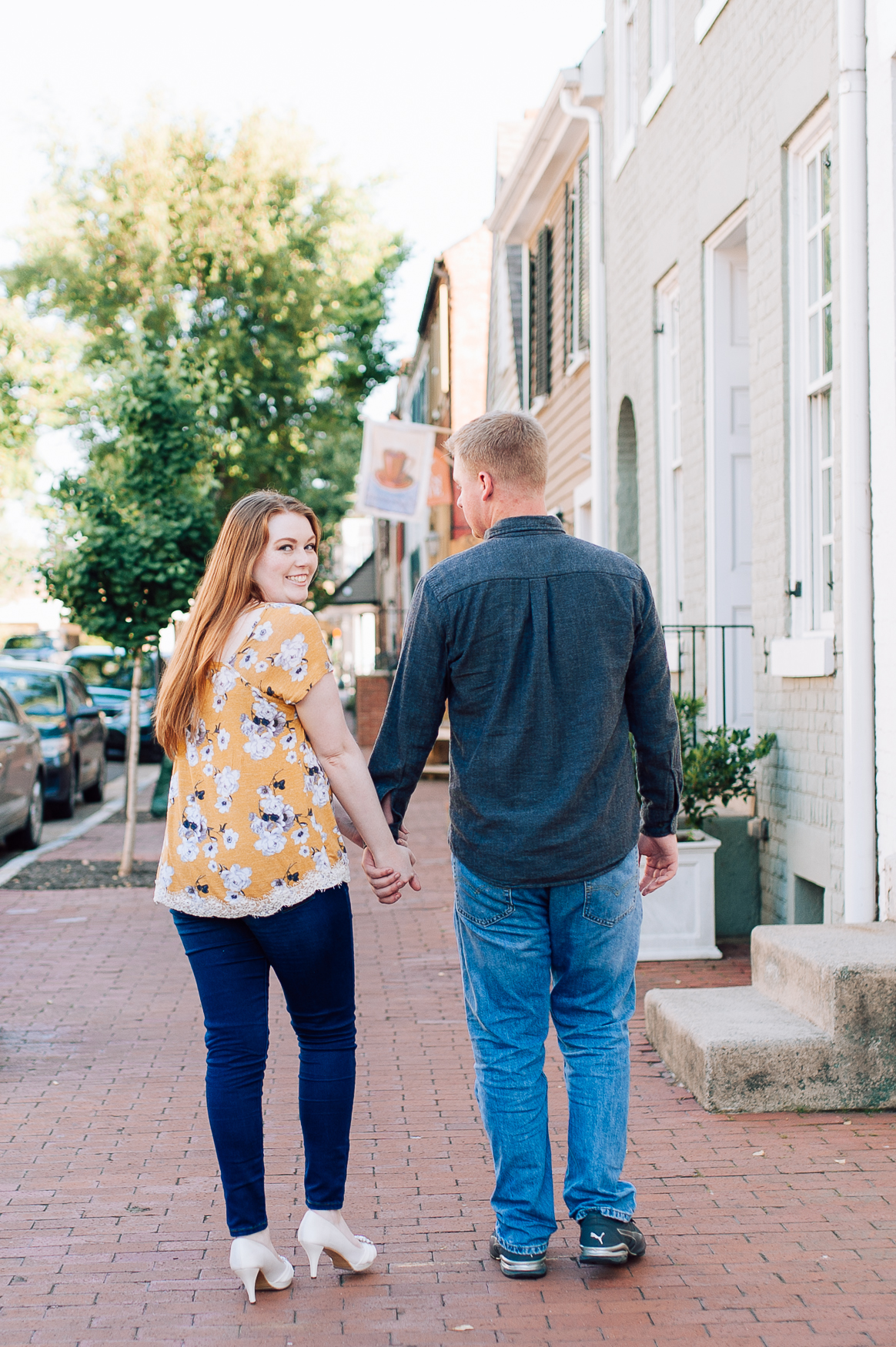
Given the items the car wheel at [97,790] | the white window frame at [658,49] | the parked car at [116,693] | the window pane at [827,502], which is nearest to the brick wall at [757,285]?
the white window frame at [658,49]

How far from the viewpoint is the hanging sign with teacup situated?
18.9 m

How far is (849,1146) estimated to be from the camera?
4.16 meters

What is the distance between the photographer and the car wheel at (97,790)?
16.9 meters

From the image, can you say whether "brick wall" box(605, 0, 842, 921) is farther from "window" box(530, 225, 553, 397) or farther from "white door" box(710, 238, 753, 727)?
"window" box(530, 225, 553, 397)

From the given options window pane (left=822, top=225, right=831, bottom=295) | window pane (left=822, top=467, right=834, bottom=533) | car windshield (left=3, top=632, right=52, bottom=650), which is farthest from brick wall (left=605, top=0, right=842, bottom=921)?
car windshield (left=3, top=632, right=52, bottom=650)

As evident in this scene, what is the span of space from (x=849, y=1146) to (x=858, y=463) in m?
2.88

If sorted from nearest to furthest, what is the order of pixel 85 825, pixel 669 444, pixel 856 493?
pixel 856 493
pixel 669 444
pixel 85 825

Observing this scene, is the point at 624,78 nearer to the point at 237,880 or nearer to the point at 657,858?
the point at 657,858

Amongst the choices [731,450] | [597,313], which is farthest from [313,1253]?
[597,313]

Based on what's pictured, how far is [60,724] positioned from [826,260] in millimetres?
10305

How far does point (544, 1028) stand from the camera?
3.29 meters

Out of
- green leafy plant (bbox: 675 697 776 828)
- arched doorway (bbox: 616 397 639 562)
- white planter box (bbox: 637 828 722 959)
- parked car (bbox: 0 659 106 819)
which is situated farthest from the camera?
parked car (bbox: 0 659 106 819)

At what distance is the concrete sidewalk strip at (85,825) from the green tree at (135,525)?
1067 mm

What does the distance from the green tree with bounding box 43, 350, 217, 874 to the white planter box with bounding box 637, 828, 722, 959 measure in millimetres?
5375
